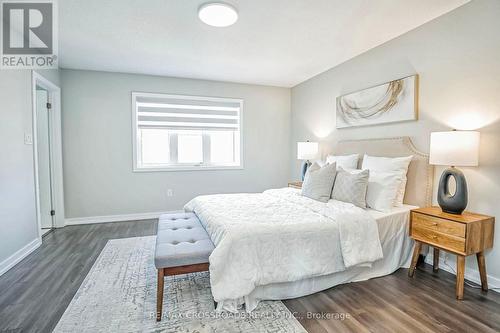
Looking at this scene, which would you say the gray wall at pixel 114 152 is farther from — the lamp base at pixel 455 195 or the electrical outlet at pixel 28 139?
the lamp base at pixel 455 195

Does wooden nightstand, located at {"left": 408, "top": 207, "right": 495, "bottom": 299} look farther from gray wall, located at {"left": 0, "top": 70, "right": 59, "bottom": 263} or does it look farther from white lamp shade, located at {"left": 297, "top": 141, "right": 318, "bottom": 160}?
gray wall, located at {"left": 0, "top": 70, "right": 59, "bottom": 263}

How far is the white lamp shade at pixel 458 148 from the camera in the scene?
208 cm

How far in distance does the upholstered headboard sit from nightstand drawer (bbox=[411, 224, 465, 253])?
50 centimetres

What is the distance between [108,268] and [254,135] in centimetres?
337

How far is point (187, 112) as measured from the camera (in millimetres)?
4656

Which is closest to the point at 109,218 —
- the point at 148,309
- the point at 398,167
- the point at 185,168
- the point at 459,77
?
the point at 185,168

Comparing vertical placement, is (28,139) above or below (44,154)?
above

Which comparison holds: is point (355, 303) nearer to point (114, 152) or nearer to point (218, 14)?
point (218, 14)

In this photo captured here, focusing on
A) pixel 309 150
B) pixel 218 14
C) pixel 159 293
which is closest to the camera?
pixel 159 293

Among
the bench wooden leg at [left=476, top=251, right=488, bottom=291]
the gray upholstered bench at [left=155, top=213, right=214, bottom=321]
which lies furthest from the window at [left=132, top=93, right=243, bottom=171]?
the bench wooden leg at [left=476, top=251, right=488, bottom=291]

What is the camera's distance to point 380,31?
2.80m

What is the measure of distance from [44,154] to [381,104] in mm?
4782

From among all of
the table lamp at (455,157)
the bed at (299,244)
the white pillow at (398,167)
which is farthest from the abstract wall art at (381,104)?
the table lamp at (455,157)

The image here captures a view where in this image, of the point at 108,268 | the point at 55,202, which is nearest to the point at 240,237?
the point at 108,268
